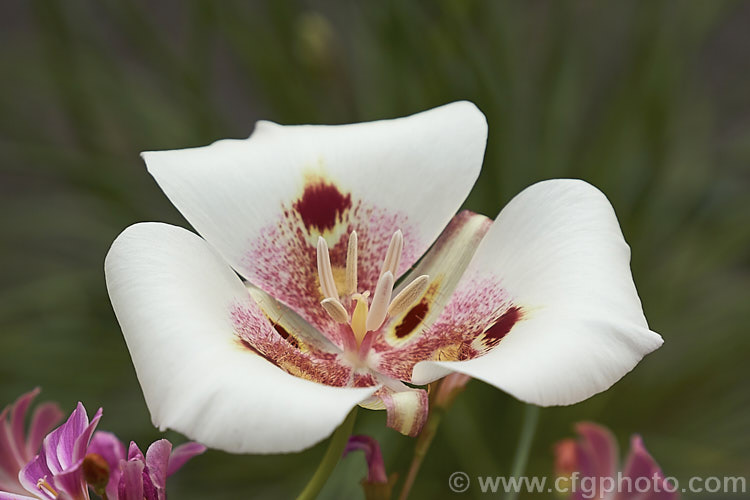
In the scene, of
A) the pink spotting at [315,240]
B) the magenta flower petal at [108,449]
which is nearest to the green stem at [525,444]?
the pink spotting at [315,240]

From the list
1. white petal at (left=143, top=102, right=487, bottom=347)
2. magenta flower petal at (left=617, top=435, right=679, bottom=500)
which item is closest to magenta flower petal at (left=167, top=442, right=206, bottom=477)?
white petal at (left=143, top=102, right=487, bottom=347)

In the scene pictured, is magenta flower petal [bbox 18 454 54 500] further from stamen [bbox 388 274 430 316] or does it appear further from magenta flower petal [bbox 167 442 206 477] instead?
stamen [bbox 388 274 430 316]

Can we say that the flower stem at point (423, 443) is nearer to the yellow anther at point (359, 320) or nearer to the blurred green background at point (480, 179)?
the yellow anther at point (359, 320)

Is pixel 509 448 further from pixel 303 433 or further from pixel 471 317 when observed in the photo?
pixel 303 433

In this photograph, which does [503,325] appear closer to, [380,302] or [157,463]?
[380,302]

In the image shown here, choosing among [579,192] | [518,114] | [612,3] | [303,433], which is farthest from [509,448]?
[612,3]
